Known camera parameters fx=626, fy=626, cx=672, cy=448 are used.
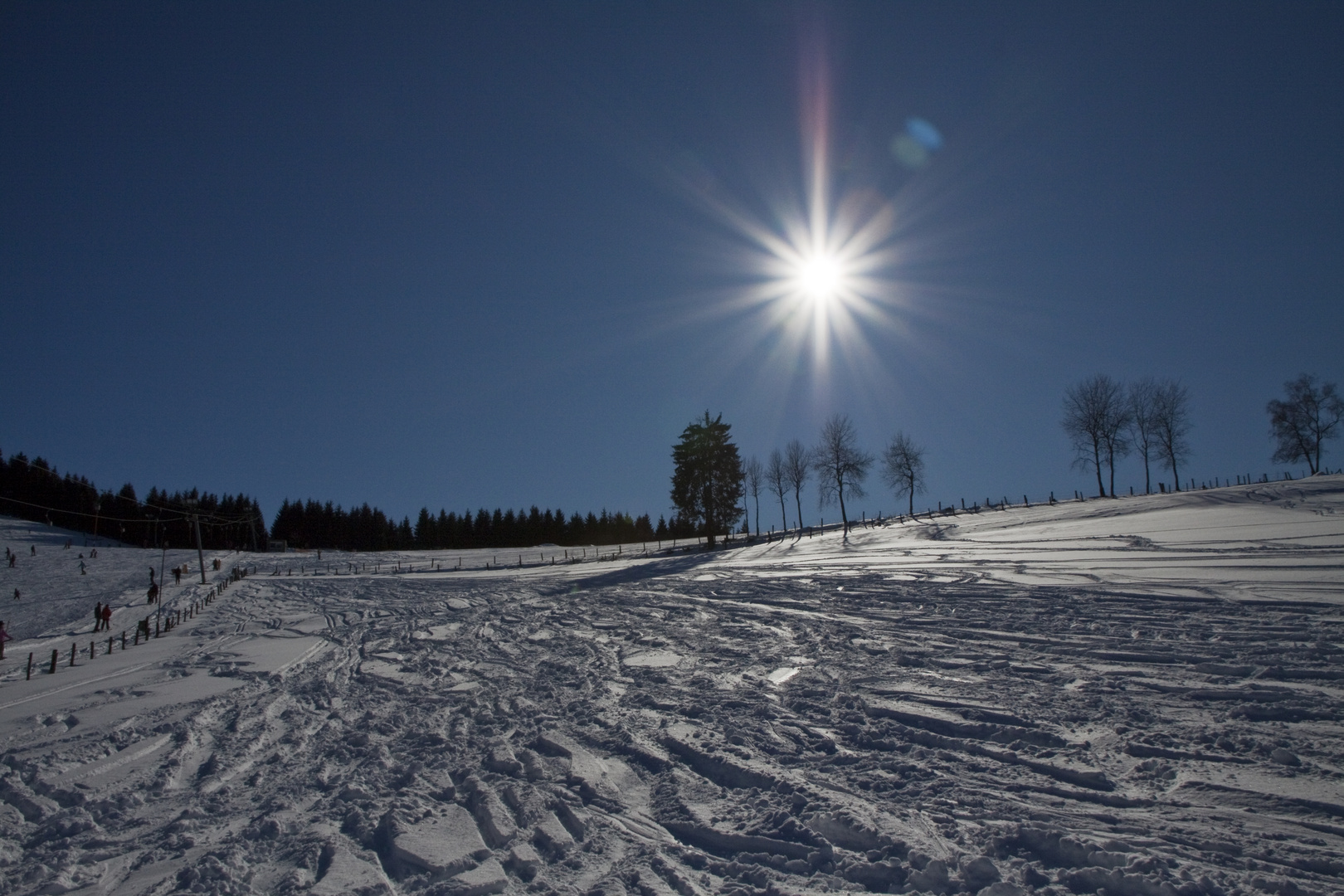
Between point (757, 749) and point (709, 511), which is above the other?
point (709, 511)

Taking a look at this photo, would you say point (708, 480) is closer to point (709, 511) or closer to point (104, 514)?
point (709, 511)

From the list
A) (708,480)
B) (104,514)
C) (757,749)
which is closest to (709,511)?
(708,480)

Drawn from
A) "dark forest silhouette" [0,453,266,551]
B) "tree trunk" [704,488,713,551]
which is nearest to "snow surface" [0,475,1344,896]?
"tree trunk" [704,488,713,551]

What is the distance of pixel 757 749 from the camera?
318 inches

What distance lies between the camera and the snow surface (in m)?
5.45

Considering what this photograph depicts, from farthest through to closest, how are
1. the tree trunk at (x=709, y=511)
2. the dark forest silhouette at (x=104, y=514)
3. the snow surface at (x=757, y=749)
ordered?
the dark forest silhouette at (x=104, y=514) < the tree trunk at (x=709, y=511) < the snow surface at (x=757, y=749)

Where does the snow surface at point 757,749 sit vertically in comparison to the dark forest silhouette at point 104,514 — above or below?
below

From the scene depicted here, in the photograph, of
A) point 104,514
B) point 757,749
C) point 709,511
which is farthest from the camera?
point 104,514

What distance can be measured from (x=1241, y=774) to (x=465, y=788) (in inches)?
329

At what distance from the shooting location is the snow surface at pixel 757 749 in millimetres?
5449

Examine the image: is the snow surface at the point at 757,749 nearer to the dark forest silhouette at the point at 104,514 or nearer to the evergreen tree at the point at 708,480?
the evergreen tree at the point at 708,480

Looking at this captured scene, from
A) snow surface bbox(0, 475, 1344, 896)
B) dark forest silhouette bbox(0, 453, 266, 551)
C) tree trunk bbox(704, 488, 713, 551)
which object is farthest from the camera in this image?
dark forest silhouette bbox(0, 453, 266, 551)

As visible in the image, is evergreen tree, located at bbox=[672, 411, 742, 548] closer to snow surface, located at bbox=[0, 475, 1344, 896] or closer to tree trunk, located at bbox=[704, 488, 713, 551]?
tree trunk, located at bbox=[704, 488, 713, 551]

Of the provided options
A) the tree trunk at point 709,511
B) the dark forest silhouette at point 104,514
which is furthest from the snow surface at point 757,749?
the dark forest silhouette at point 104,514
